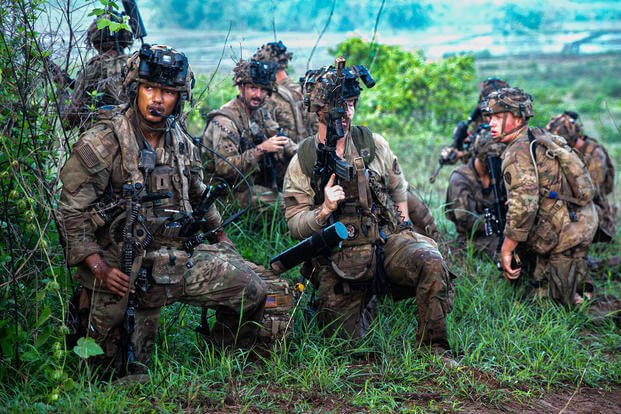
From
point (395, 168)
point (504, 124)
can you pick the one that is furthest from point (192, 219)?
point (504, 124)

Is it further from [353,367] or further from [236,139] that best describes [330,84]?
[236,139]

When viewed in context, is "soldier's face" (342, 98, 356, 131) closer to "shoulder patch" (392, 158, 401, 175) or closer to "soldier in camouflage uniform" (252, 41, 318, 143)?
"shoulder patch" (392, 158, 401, 175)

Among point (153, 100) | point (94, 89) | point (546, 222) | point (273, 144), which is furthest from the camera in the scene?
point (273, 144)

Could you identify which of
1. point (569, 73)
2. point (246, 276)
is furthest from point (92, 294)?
point (569, 73)

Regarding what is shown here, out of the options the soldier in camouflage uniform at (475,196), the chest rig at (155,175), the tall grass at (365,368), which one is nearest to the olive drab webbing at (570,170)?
the tall grass at (365,368)

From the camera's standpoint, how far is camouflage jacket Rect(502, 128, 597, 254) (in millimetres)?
6488

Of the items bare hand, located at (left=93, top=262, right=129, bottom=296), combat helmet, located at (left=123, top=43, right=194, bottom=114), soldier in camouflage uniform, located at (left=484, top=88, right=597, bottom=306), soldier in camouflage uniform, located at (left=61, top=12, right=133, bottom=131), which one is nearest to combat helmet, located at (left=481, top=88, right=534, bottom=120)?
soldier in camouflage uniform, located at (left=484, top=88, right=597, bottom=306)

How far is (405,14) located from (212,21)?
9.69 metres

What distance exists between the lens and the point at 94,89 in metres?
6.40

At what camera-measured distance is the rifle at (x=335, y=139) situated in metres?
5.22

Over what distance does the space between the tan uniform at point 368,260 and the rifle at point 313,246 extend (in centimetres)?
17

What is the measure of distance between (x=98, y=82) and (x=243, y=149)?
6.23ft

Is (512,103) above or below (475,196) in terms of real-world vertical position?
above

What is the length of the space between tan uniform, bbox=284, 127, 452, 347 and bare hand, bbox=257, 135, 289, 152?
5.40ft
